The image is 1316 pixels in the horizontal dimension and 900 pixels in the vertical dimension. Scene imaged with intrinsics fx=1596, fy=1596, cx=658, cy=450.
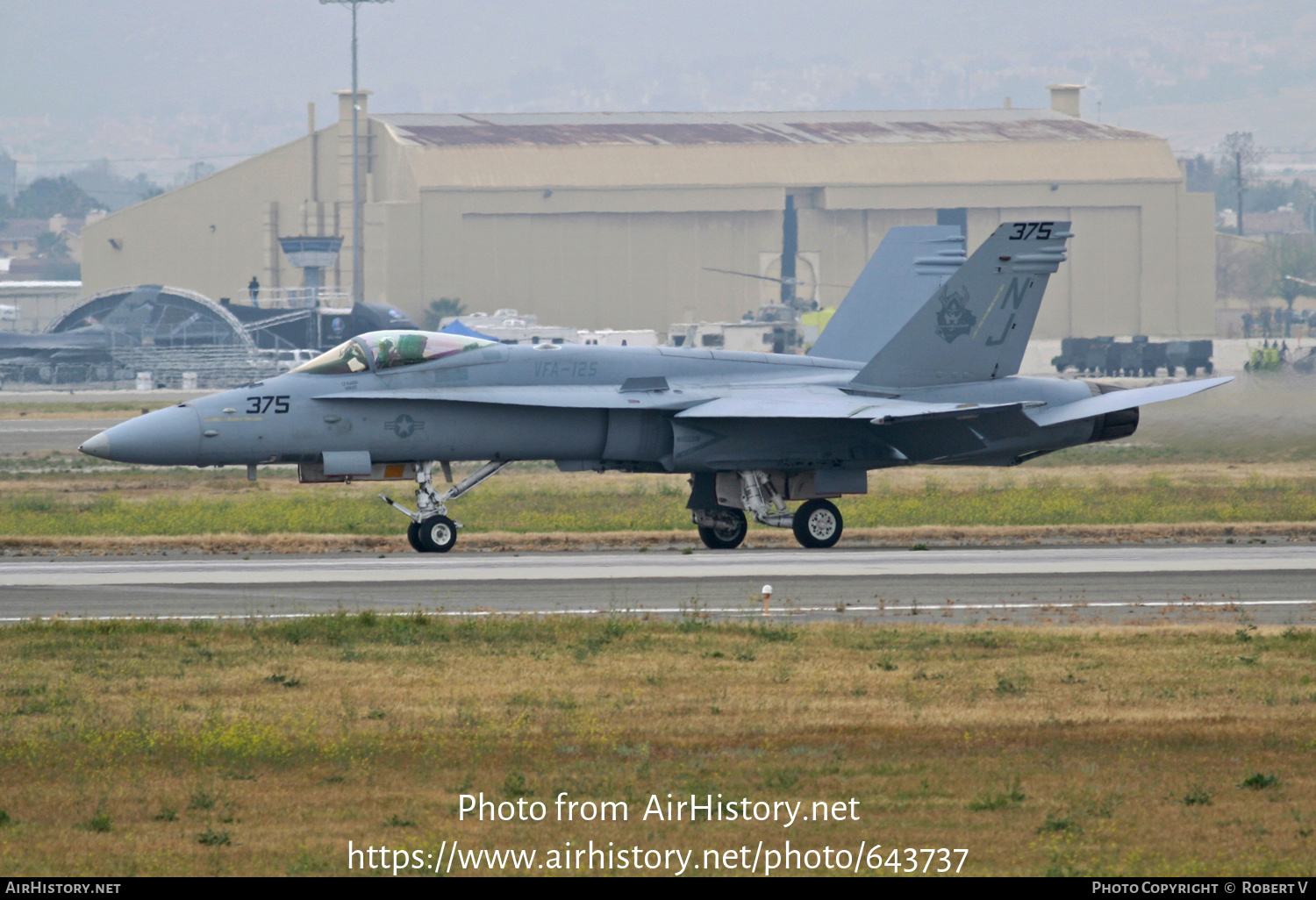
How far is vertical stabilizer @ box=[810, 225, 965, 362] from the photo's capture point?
84.9ft

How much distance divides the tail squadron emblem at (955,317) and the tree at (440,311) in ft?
246

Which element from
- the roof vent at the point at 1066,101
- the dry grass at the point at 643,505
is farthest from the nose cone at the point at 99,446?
the roof vent at the point at 1066,101

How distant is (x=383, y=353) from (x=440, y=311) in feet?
248

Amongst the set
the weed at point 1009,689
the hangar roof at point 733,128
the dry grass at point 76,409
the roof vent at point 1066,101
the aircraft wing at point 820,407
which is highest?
the roof vent at point 1066,101

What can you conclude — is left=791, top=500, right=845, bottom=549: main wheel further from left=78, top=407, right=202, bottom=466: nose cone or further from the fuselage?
left=78, top=407, right=202, bottom=466: nose cone

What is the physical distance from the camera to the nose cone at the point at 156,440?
2098 centimetres

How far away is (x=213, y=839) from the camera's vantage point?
25.6 ft

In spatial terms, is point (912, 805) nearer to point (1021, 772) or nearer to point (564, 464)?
point (1021, 772)

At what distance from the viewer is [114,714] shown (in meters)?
11.0

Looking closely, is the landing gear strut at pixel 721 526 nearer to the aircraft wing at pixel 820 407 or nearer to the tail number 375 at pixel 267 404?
the aircraft wing at pixel 820 407

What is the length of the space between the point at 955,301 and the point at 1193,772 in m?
14.7

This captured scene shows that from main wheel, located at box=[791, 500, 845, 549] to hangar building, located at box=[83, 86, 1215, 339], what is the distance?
251ft

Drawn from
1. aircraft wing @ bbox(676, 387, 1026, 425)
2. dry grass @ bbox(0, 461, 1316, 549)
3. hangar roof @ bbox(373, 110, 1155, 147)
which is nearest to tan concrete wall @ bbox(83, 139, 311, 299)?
hangar roof @ bbox(373, 110, 1155, 147)
